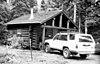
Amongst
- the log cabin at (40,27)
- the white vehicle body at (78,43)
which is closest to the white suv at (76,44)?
the white vehicle body at (78,43)

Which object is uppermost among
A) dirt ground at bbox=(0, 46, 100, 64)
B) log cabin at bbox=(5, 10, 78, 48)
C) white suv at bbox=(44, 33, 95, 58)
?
log cabin at bbox=(5, 10, 78, 48)

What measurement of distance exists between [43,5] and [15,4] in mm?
11227

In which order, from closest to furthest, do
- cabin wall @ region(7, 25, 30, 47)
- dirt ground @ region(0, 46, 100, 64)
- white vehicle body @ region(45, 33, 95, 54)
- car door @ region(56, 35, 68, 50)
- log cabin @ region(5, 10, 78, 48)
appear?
1. dirt ground @ region(0, 46, 100, 64)
2. white vehicle body @ region(45, 33, 95, 54)
3. car door @ region(56, 35, 68, 50)
4. log cabin @ region(5, 10, 78, 48)
5. cabin wall @ region(7, 25, 30, 47)

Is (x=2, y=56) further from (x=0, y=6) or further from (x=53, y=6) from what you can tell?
(x=53, y=6)

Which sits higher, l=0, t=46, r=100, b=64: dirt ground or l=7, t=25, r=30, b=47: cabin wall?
l=7, t=25, r=30, b=47: cabin wall

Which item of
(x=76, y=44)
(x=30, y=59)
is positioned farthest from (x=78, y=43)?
(x=30, y=59)

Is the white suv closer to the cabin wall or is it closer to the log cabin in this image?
the log cabin

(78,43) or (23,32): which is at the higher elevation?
(23,32)

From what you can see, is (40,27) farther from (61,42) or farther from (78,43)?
(78,43)

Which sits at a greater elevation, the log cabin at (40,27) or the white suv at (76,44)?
the log cabin at (40,27)

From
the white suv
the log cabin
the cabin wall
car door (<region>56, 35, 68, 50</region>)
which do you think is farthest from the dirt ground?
the cabin wall

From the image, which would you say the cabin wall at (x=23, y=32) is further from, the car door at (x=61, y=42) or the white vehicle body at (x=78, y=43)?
the white vehicle body at (x=78, y=43)

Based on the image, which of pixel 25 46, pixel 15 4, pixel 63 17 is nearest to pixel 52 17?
pixel 63 17

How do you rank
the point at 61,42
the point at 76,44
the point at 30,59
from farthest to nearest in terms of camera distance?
the point at 61,42, the point at 76,44, the point at 30,59
